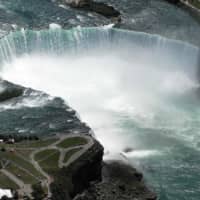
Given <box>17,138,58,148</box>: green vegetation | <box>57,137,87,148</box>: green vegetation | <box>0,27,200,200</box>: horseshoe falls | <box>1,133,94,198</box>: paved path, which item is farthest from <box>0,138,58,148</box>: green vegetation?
<box>0,27,200,200</box>: horseshoe falls

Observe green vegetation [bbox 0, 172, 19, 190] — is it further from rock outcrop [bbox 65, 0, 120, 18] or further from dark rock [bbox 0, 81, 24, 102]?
rock outcrop [bbox 65, 0, 120, 18]

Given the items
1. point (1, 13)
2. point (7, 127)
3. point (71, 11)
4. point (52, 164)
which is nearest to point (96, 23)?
point (71, 11)

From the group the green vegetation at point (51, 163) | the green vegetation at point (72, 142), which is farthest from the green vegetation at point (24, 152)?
the green vegetation at point (72, 142)

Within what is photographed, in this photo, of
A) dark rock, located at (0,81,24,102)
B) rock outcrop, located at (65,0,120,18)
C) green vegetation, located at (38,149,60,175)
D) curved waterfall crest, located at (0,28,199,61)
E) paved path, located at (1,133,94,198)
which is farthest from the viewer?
rock outcrop, located at (65,0,120,18)

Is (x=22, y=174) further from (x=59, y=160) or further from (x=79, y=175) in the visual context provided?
(x=79, y=175)

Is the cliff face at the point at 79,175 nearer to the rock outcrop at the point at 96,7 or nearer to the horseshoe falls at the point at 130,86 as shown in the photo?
the horseshoe falls at the point at 130,86
